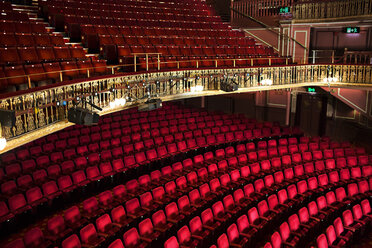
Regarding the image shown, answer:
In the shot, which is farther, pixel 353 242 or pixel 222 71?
pixel 222 71

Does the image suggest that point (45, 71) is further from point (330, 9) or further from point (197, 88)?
point (330, 9)

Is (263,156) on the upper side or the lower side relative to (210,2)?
lower

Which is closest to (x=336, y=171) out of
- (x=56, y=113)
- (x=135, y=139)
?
(x=135, y=139)

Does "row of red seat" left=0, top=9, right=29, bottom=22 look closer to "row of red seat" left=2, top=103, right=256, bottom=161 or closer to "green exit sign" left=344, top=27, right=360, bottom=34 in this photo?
"row of red seat" left=2, top=103, right=256, bottom=161

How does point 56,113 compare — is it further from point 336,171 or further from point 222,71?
point 336,171

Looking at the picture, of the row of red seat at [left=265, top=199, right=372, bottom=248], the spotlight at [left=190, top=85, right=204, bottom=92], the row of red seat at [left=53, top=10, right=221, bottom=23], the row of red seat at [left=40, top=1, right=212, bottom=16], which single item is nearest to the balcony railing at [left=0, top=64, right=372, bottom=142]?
the spotlight at [left=190, top=85, right=204, bottom=92]

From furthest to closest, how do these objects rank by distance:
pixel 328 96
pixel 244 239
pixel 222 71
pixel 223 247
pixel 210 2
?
pixel 210 2 → pixel 328 96 → pixel 222 71 → pixel 244 239 → pixel 223 247

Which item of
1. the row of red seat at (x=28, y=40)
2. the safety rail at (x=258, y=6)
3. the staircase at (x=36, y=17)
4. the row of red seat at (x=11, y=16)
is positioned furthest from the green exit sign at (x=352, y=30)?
the row of red seat at (x=11, y=16)

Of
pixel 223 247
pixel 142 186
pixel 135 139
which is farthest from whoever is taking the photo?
pixel 135 139

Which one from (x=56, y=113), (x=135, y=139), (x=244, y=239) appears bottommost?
(x=244, y=239)

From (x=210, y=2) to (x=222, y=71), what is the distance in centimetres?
513

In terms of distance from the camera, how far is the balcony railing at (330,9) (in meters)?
7.37

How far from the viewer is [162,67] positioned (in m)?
6.25

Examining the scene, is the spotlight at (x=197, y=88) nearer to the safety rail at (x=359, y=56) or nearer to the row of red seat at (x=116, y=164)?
the row of red seat at (x=116, y=164)
